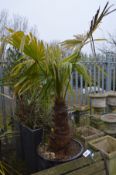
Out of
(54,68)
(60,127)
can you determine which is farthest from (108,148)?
(54,68)

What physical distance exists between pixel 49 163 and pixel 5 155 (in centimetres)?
120

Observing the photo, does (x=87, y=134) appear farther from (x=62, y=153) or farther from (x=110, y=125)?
(x=62, y=153)

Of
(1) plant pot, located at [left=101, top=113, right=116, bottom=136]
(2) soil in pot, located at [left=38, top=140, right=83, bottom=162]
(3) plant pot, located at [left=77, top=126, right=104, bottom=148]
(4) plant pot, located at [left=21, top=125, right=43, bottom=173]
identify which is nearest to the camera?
(2) soil in pot, located at [left=38, top=140, right=83, bottom=162]

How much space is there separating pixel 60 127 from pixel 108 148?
2.85 ft

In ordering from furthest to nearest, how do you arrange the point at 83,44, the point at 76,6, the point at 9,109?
the point at 76,6 < the point at 9,109 < the point at 83,44

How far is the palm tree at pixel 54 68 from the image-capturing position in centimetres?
197

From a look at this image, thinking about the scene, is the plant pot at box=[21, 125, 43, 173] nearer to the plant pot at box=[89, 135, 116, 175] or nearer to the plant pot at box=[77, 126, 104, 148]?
the plant pot at box=[89, 135, 116, 175]

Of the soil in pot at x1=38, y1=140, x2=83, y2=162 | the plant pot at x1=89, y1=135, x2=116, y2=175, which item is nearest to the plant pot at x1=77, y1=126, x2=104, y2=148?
the plant pot at x1=89, y1=135, x2=116, y2=175

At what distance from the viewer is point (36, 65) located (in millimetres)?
2088

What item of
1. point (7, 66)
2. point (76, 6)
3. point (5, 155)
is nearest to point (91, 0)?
point (76, 6)

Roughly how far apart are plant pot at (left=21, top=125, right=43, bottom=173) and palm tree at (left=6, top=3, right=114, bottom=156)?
0.80ft

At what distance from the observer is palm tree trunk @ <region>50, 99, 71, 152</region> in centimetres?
212

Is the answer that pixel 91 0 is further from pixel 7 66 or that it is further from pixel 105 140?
pixel 105 140

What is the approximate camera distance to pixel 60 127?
2139mm
